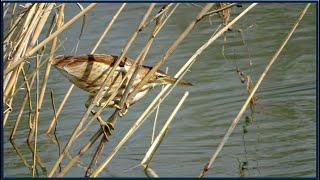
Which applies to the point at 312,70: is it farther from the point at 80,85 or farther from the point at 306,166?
the point at 80,85

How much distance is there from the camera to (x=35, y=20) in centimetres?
344

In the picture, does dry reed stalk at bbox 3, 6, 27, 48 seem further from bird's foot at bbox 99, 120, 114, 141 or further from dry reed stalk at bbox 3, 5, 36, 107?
bird's foot at bbox 99, 120, 114, 141

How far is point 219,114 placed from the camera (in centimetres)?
586

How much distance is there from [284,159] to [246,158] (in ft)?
0.79

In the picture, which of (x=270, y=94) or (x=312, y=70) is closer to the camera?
(x=270, y=94)

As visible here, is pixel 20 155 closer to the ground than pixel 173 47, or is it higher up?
closer to the ground

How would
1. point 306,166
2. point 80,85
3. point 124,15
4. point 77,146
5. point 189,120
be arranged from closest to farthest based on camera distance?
point 80,85, point 306,166, point 77,146, point 189,120, point 124,15

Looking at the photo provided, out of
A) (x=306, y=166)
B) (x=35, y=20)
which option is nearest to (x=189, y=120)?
(x=306, y=166)

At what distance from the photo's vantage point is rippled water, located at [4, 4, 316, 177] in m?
4.96

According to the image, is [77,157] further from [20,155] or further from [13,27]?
[20,155]

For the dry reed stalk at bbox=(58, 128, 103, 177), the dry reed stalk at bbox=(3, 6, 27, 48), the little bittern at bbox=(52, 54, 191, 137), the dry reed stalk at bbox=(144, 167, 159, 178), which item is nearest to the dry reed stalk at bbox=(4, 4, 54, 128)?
the dry reed stalk at bbox=(3, 6, 27, 48)

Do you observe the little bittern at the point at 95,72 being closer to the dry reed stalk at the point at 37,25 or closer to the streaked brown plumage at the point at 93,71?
the streaked brown plumage at the point at 93,71

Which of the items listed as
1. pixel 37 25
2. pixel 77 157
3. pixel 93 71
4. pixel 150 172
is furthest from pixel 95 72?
pixel 150 172

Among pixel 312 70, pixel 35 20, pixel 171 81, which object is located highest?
pixel 35 20
